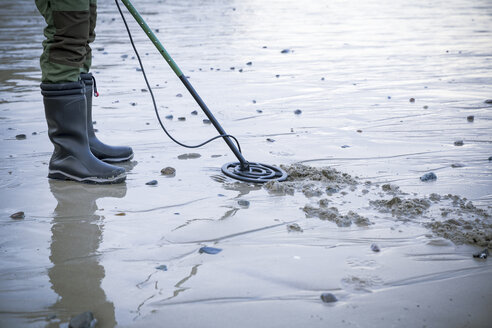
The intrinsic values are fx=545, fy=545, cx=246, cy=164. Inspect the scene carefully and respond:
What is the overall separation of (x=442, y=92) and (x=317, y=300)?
408cm

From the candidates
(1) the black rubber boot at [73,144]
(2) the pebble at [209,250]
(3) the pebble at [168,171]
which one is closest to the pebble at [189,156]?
(3) the pebble at [168,171]

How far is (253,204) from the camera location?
2920mm

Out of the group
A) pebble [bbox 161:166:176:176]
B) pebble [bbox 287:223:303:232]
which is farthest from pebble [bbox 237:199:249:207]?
pebble [bbox 161:166:176:176]

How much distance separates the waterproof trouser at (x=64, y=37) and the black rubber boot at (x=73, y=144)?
0.09 metres

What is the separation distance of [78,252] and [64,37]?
50.4 inches

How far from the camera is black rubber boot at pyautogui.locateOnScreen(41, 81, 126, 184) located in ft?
10.4

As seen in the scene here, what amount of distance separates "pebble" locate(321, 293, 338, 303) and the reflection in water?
0.74 meters

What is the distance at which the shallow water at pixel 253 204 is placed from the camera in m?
1.97

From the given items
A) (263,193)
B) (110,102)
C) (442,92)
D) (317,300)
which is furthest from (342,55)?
(317,300)

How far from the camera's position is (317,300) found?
1988 millimetres

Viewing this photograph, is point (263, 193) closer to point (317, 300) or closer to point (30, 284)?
point (317, 300)

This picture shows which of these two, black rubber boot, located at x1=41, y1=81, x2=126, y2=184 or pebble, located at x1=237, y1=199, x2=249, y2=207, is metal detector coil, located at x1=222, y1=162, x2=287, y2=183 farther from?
black rubber boot, located at x1=41, y1=81, x2=126, y2=184

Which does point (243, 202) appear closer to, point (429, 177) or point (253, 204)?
point (253, 204)

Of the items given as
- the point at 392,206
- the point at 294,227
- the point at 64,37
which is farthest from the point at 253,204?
the point at 64,37
